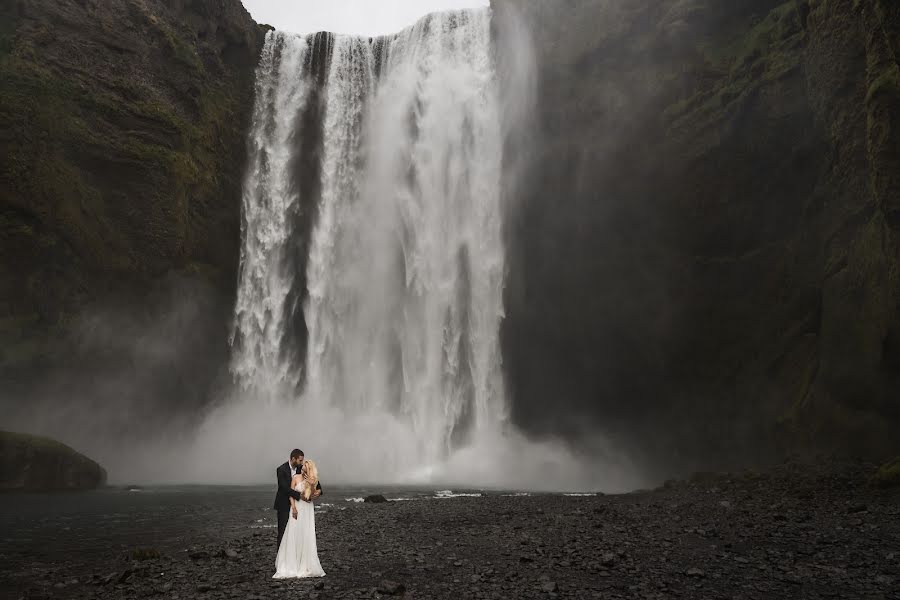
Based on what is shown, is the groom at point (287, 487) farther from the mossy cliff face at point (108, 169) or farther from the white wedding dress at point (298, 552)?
the mossy cliff face at point (108, 169)

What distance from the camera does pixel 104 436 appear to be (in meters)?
29.5

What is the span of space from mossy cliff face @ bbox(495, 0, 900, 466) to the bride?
15.6 m

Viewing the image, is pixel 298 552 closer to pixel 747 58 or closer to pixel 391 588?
pixel 391 588

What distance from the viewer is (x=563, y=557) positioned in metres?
9.60

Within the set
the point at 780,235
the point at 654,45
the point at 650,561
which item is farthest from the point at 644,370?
the point at 650,561

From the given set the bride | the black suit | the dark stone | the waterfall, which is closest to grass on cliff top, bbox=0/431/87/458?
the waterfall

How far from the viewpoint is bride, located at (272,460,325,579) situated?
8547mm

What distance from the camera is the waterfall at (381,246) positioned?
31.4m

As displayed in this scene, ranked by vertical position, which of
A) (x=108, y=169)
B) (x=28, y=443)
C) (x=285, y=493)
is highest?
(x=108, y=169)

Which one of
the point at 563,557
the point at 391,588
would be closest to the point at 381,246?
the point at 563,557

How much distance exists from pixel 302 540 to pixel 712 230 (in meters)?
21.5

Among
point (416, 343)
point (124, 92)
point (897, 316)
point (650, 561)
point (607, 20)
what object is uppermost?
point (607, 20)

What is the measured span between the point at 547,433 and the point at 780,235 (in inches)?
521

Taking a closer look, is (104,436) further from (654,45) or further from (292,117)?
(654,45)
